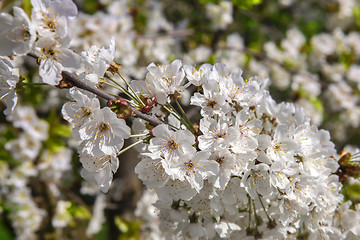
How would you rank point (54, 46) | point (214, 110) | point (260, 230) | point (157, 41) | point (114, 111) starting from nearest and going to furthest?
point (54, 46) < point (114, 111) < point (214, 110) < point (260, 230) < point (157, 41)

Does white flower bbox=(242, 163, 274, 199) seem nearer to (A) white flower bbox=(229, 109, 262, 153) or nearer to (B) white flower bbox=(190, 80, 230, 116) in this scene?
(A) white flower bbox=(229, 109, 262, 153)

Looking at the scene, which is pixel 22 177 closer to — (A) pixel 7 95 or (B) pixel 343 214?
(A) pixel 7 95

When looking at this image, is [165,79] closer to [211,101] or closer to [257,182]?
[211,101]

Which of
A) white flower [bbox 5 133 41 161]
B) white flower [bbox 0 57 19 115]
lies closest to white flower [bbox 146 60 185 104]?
white flower [bbox 0 57 19 115]

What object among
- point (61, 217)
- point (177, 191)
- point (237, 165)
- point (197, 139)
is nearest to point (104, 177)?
point (177, 191)

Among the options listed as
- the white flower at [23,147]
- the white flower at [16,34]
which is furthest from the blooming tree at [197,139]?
the white flower at [23,147]

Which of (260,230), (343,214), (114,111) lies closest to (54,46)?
(114,111)
